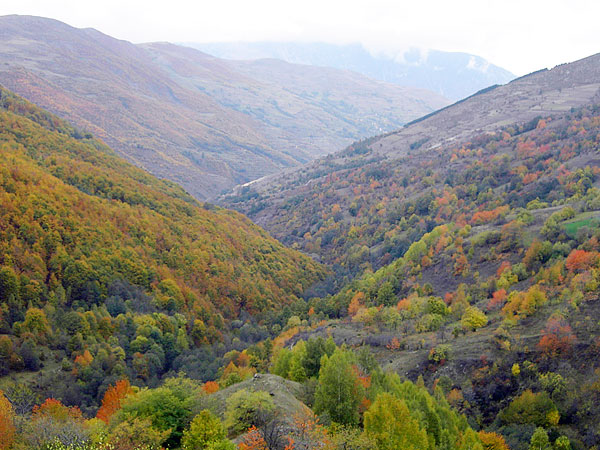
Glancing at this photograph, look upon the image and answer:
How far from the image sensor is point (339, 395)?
35.1m

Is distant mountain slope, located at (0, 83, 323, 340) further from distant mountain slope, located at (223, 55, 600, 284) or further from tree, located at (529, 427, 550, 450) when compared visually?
tree, located at (529, 427, 550, 450)

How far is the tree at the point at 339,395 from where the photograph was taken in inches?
1380

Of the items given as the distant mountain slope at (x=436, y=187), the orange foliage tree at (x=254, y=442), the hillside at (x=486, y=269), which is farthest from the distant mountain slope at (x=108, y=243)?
the orange foliage tree at (x=254, y=442)

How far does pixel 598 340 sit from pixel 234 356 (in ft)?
151

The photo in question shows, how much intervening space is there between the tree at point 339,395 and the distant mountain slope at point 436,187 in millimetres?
85390

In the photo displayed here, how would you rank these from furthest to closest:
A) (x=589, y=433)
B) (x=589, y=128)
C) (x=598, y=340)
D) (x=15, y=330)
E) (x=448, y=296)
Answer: (x=589, y=128) < (x=448, y=296) < (x=15, y=330) < (x=598, y=340) < (x=589, y=433)

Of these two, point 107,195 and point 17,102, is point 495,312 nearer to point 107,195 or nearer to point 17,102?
point 107,195

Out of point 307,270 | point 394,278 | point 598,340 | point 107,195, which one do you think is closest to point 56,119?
point 107,195

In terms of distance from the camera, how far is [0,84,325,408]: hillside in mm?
60031

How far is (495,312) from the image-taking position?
60625 millimetres

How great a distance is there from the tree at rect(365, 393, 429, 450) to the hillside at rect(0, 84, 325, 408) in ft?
122

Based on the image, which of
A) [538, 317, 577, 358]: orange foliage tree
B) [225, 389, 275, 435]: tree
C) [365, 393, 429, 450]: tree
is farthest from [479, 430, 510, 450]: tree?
[225, 389, 275, 435]: tree

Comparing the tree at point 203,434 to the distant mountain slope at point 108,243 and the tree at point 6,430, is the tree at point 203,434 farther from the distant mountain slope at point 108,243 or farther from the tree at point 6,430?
the distant mountain slope at point 108,243

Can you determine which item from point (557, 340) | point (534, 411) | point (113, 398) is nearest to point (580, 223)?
point (557, 340)
